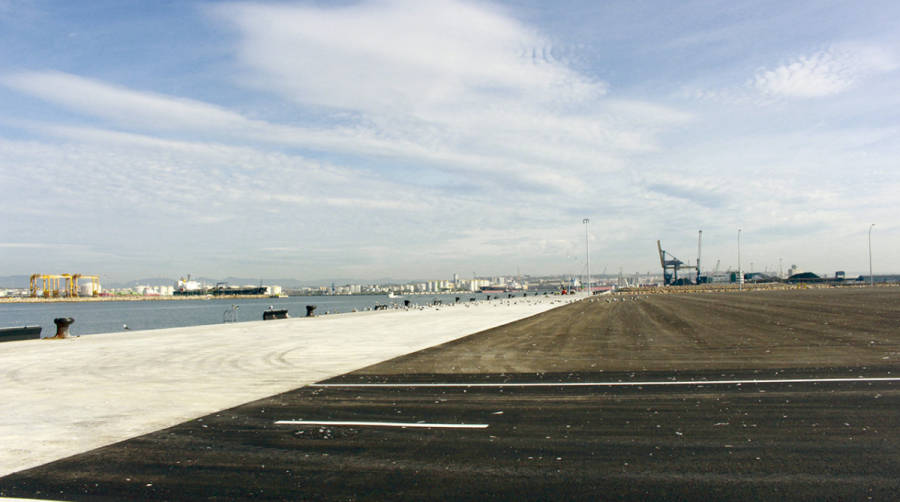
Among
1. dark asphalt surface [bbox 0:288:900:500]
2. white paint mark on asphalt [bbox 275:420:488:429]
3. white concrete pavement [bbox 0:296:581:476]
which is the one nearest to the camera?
dark asphalt surface [bbox 0:288:900:500]

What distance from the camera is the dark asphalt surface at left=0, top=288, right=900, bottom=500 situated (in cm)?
534

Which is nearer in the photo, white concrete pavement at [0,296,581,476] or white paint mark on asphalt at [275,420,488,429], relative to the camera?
white paint mark on asphalt at [275,420,488,429]

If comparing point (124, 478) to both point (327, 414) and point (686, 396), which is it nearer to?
point (327, 414)

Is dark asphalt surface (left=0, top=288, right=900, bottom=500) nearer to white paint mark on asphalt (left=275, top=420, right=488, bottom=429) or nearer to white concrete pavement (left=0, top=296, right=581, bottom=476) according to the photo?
white paint mark on asphalt (left=275, top=420, right=488, bottom=429)

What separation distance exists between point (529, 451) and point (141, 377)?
33.8ft

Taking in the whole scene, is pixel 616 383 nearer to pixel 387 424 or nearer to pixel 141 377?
pixel 387 424

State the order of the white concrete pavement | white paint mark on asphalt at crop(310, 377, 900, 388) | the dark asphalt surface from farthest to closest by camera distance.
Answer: white paint mark on asphalt at crop(310, 377, 900, 388)
the white concrete pavement
the dark asphalt surface

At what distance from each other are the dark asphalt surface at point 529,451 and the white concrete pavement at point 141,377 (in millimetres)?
888

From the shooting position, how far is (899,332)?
19.4 metres

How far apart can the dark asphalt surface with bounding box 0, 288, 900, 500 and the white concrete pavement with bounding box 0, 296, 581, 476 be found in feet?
2.91

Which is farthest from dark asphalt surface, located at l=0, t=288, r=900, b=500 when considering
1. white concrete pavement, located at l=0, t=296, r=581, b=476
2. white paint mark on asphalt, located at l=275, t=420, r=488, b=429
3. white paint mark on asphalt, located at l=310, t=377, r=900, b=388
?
white concrete pavement, located at l=0, t=296, r=581, b=476

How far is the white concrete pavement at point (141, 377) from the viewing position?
26.7 feet

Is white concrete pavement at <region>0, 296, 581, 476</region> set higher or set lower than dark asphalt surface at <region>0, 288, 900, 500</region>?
lower

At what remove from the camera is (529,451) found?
655 centimetres
